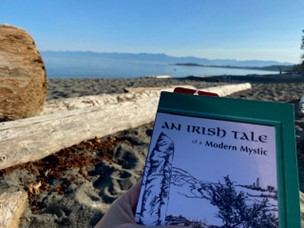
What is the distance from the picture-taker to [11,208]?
2250 mm

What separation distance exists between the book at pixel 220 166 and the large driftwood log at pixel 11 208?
1574mm

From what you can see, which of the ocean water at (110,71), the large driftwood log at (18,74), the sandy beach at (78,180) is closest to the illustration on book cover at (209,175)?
the sandy beach at (78,180)

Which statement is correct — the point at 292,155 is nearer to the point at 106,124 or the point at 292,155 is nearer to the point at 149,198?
the point at 149,198

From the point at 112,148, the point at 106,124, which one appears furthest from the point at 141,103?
the point at 112,148

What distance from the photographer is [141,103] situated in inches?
204

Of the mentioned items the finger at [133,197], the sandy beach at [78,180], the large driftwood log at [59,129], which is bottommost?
the sandy beach at [78,180]

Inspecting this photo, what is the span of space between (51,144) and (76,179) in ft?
2.02

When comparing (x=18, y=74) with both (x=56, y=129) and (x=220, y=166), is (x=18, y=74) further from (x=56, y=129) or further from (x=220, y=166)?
(x=220, y=166)

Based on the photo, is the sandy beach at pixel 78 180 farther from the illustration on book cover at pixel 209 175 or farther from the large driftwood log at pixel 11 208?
the illustration on book cover at pixel 209 175

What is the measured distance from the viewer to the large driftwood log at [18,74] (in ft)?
10.9

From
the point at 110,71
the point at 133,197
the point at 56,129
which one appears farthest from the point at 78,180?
the point at 110,71

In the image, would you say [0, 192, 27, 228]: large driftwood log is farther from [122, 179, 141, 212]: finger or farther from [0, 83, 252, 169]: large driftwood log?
[122, 179, 141, 212]: finger

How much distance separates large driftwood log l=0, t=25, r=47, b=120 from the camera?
3.31 meters

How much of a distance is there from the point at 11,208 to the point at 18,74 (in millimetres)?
1713
